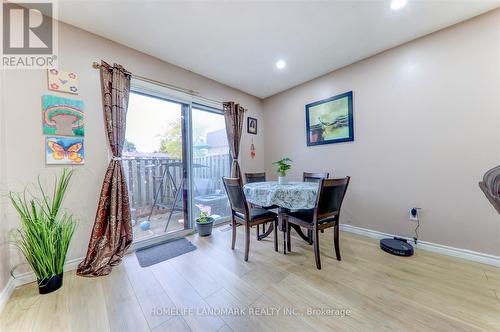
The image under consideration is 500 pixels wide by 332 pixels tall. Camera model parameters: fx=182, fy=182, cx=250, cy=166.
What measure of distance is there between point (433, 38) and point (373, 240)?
2.57 metres

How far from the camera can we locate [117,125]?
6.91 ft

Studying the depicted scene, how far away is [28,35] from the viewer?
1.74 meters

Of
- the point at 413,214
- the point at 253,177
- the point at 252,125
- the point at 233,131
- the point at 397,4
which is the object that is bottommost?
the point at 413,214

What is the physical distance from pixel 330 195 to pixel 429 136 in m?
1.48

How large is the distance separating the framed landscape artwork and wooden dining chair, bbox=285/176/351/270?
1190 millimetres

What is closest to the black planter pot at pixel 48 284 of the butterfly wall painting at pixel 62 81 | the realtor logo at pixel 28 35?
the butterfly wall painting at pixel 62 81

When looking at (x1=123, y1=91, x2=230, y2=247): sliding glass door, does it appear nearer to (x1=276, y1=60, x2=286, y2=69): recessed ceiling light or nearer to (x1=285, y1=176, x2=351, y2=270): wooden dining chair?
(x1=276, y1=60, x2=286, y2=69): recessed ceiling light

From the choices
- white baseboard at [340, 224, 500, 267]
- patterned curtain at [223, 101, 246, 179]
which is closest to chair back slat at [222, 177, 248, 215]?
patterned curtain at [223, 101, 246, 179]

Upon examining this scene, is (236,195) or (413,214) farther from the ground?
(236,195)

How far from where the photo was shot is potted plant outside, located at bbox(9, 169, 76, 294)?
1515 millimetres

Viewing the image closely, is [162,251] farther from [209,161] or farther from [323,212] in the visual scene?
[323,212]

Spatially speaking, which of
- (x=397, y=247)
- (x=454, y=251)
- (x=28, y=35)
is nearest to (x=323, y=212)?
(x=397, y=247)

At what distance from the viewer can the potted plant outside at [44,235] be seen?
4.97 feet

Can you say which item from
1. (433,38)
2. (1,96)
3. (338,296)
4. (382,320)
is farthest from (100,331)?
(433,38)
